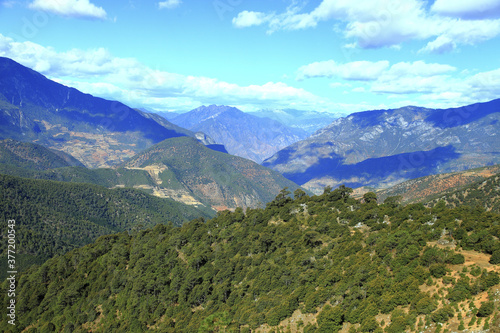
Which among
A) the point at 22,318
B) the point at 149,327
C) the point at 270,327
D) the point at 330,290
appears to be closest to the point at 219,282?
the point at 149,327

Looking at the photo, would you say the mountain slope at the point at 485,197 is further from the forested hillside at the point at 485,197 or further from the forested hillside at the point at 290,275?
the forested hillside at the point at 290,275

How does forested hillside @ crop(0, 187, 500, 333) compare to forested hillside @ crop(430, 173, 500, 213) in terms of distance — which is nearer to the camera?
forested hillside @ crop(0, 187, 500, 333)

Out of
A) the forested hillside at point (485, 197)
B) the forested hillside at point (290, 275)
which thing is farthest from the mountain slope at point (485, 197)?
the forested hillside at point (290, 275)

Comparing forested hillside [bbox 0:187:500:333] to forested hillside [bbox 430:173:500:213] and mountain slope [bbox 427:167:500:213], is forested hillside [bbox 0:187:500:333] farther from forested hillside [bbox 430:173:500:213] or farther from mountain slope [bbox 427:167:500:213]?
forested hillside [bbox 430:173:500:213]

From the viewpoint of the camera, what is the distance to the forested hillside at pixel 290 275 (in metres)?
53.2

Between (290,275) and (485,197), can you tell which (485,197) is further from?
(290,275)

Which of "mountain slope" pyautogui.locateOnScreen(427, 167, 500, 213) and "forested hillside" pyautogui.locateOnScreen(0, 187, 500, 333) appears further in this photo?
"mountain slope" pyautogui.locateOnScreen(427, 167, 500, 213)

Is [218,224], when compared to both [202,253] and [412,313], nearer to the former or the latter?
[202,253]

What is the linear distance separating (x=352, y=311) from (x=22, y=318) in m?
108

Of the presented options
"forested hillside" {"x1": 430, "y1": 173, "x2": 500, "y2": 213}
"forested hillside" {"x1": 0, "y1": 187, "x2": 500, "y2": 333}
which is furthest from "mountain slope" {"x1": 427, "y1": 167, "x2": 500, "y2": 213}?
"forested hillside" {"x1": 0, "y1": 187, "x2": 500, "y2": 333}

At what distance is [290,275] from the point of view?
3113 inches

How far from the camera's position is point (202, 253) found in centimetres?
10500

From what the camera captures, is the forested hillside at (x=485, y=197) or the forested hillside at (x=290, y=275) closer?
the forested hillside at (x=290, y=275)

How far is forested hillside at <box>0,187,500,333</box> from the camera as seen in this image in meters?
53.2
